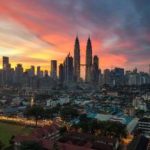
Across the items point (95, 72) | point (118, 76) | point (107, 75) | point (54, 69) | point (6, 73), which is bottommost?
point (118, 76)

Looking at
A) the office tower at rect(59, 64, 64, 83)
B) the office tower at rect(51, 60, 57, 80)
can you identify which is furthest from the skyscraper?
the office tower at rect(51, 60, 57, 80)

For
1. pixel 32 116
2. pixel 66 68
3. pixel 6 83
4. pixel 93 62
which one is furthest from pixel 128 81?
pixel 32 116

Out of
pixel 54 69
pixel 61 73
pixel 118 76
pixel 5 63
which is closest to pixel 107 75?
pixel 118 76

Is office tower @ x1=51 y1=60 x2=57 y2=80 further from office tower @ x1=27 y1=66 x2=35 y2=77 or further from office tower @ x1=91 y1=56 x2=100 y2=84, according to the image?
office tower @ x1=91 y1=56 x2=100 y2=84

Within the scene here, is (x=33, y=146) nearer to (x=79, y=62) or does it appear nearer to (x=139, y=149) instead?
(x=139, y=149)

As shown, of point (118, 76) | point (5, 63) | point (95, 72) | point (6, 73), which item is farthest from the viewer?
point (95, 72)

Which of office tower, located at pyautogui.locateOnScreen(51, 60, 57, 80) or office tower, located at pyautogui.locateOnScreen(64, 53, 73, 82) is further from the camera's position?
office tower, located at pyautogui.locateOnScreen(51, 60, 57, 80)

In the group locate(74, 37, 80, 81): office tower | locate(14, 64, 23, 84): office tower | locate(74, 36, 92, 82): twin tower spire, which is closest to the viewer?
locate(14, 64, 23, 84): office tower

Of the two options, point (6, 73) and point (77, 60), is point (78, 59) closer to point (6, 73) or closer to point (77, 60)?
point (77, 60)
